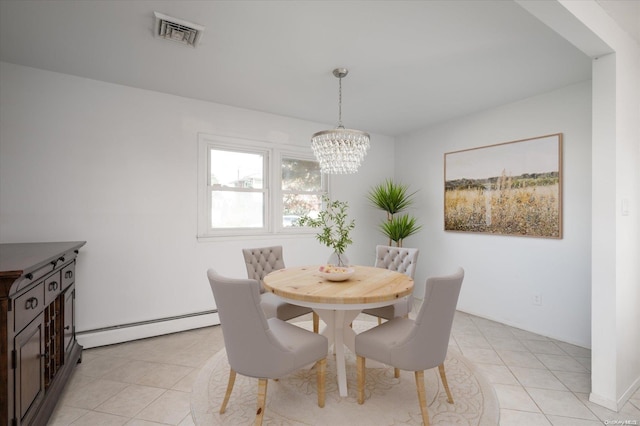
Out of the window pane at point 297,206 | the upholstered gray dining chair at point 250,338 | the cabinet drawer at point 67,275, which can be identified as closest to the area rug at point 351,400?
the upholstered gray dining chair at point 250,338

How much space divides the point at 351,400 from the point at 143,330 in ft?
7.47

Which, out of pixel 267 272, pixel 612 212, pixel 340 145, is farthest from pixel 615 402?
pixel 267 272

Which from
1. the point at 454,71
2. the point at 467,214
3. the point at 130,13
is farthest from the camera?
the point at 467,214

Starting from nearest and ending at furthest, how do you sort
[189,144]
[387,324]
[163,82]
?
[387,324] < [163,82] < [189,144]

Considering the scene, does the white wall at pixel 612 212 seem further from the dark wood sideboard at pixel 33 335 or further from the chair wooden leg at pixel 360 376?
the dark wood sideboard at pixel 33 335

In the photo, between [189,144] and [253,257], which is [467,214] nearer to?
[253,257]

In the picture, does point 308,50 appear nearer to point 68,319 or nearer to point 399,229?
point 399,229

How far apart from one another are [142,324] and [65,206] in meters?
1.35

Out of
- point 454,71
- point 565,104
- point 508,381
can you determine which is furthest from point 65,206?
point 565,104

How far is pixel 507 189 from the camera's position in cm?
356

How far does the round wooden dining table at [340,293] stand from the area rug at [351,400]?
0.21 metres

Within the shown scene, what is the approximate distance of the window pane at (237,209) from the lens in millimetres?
3725

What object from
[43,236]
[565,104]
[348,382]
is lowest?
[348,382]

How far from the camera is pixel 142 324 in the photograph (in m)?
3.15
